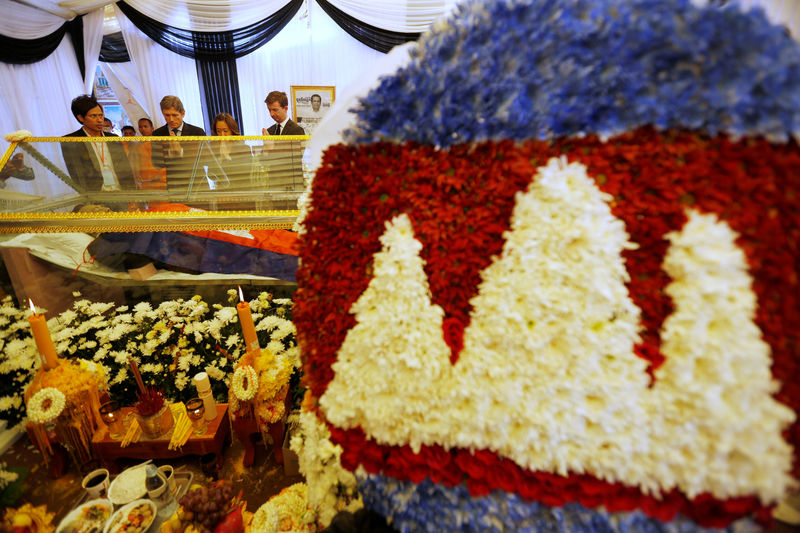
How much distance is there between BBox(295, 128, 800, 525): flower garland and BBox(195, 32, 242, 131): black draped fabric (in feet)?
16.5

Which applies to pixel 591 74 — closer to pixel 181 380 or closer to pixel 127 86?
pixel 181 380

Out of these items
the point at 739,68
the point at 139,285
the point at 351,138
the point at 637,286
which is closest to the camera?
the point at 739,68

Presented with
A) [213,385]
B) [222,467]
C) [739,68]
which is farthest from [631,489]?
[213,385]

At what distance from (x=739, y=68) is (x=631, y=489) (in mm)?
707

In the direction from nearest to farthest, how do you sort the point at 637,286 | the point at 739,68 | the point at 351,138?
the point at 739,68
the point at 637,286
the point at 351,138

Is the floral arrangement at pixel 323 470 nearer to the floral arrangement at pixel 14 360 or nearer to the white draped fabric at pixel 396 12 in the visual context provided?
the floral arrangement at pixel 14 360

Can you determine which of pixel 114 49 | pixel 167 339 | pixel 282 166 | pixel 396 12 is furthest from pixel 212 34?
pixel 167 339

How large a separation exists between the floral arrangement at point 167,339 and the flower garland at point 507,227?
0.97 metres

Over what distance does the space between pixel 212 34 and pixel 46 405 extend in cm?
505

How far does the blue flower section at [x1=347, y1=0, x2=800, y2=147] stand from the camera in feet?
1.67

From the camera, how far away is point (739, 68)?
1.68 ft

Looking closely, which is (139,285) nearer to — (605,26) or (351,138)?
(351,138)

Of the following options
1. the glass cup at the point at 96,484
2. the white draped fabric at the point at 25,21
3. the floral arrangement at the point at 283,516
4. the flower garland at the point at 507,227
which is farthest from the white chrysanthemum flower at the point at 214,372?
the white draped fabric at the point at 25,21

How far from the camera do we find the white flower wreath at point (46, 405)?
1273 millimetres
